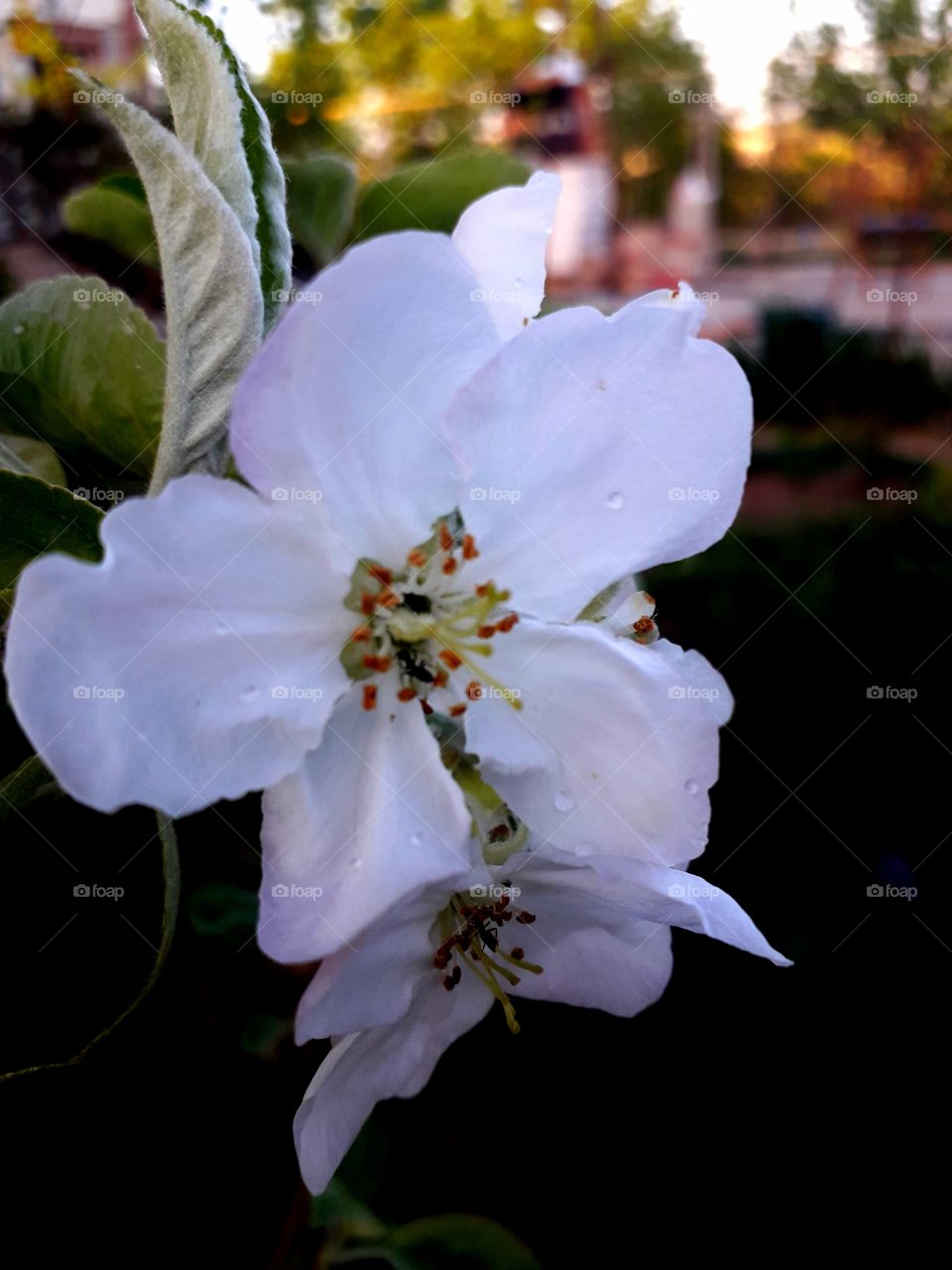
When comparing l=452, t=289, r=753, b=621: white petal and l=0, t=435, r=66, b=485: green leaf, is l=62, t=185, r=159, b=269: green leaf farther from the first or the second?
l=452, t=289, r=753, b=621: white petal

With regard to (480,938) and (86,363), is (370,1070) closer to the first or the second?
(480,938)

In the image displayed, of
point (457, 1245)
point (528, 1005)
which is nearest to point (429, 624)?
point (457, 1245)

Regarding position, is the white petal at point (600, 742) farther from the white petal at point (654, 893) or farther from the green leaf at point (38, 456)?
the green leaf at point (38, 456)

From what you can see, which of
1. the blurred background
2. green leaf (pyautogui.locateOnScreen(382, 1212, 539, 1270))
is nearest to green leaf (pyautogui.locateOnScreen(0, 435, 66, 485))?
the blurred background

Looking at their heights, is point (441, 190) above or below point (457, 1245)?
above

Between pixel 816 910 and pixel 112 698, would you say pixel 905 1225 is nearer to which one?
pixel 816 910

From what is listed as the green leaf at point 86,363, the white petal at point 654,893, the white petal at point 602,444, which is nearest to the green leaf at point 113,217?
the green leaf at point 86,363
